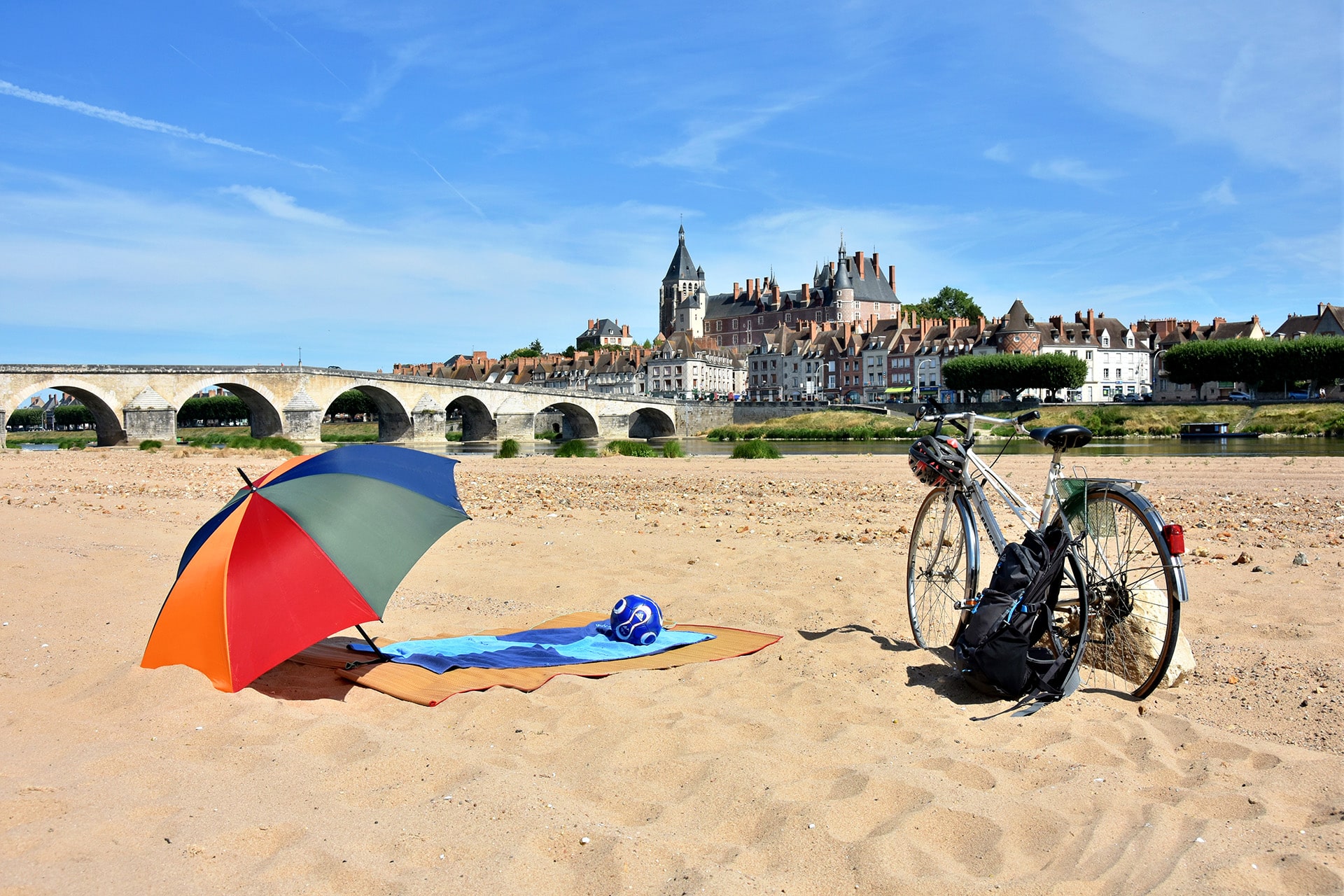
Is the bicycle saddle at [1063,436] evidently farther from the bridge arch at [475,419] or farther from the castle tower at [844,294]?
the castle tower at [844,294]

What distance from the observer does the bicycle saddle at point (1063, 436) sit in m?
3.90

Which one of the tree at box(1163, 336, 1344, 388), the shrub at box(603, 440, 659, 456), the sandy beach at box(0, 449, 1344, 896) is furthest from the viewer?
the tree at box(1163, 336, 1344, 388)

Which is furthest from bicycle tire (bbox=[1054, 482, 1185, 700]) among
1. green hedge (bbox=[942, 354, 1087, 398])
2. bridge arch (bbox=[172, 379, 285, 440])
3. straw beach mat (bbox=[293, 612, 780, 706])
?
green hedge (bbox=[942, 354, 1087, 398])

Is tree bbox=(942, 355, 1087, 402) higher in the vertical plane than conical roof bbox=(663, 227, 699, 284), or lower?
lower

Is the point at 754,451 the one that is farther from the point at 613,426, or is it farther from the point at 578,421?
the point at 578,421

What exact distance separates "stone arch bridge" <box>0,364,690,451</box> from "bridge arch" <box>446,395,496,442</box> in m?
0.08

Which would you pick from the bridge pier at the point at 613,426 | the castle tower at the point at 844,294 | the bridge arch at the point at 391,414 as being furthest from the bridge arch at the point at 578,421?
the castle tower at the point at 844,294

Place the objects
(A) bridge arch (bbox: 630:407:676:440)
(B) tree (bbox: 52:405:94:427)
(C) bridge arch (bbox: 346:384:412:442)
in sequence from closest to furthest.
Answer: (C) bridge arch (bbox: 346:384:412:442) → (A) bridge arch (bbox: 630:407:676:440) → (B) tree (bbox: 52:405:94:427)

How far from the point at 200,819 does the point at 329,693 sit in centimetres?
145

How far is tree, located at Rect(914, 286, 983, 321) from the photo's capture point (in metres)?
108

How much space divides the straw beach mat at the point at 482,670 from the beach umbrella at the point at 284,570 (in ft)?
2.01

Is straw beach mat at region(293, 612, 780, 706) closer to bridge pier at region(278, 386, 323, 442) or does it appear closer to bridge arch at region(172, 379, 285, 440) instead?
bridge arch at region(172, 379, 285, 440)

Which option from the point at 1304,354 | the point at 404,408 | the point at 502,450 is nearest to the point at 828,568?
the point at 502,450

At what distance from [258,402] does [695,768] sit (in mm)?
57777
